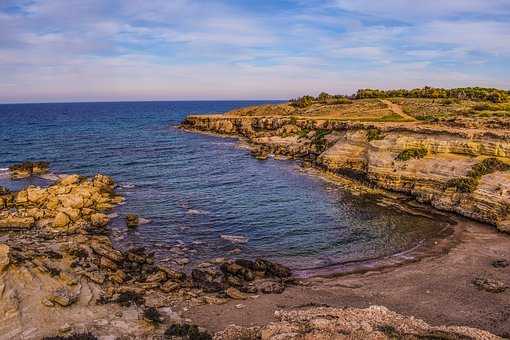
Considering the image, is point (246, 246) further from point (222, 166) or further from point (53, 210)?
point (222, 166)

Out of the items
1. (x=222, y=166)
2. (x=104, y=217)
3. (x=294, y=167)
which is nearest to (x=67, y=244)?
(x=104, y=217)

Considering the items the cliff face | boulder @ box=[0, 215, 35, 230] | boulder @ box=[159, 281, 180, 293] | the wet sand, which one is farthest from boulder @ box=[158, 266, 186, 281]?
the cliff face

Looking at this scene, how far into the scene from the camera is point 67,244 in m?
30.6

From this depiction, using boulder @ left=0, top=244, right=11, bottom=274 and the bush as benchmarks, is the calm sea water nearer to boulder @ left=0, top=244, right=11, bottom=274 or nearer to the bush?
boulder @ left=0, top=244, right=11, bottom=274

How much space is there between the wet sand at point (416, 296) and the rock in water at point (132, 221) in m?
16.5

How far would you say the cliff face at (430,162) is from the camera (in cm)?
3709

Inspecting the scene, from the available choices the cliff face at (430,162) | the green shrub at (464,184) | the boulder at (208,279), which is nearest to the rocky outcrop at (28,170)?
the cliff face at (430,162)

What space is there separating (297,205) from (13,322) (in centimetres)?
2850

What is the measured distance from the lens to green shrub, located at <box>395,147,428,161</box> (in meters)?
46.6

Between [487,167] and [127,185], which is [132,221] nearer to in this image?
[127,185]

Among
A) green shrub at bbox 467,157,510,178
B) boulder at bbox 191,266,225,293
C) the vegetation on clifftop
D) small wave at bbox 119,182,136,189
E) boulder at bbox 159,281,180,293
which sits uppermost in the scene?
the vegetation on clifftop

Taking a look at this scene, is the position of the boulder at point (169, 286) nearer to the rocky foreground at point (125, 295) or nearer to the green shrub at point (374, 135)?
the rocky foreground at point (125, 295)

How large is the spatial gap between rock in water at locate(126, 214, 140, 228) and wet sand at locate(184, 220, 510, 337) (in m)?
16.5

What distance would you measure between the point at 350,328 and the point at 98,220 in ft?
85.7
